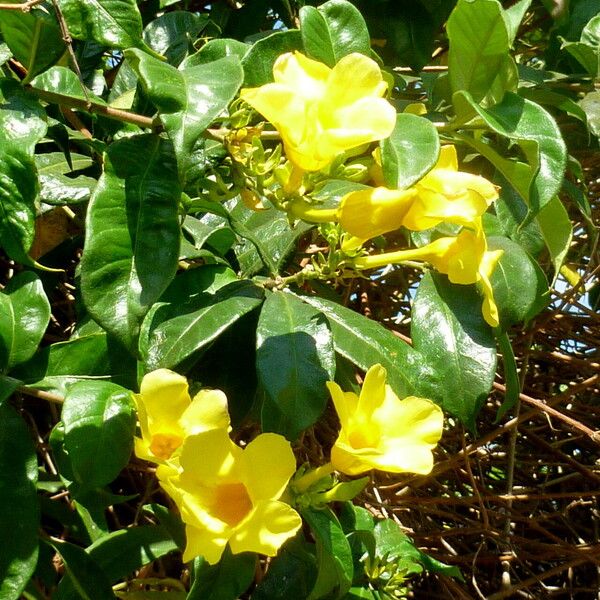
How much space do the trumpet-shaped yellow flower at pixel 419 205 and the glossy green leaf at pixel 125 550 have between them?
508 millimetres

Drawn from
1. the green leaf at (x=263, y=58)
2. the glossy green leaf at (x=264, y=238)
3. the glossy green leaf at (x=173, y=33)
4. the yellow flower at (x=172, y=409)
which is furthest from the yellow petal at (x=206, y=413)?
the glossy green leaf at (x=173, y=33)

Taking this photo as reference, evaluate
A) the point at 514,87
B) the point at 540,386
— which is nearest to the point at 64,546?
the point at 514,87

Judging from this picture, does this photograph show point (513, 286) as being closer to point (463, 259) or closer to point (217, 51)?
point (463, 259)

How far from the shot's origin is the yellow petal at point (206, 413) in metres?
0.68

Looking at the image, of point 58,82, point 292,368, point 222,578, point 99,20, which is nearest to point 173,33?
point 58,82

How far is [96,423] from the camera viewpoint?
70 centimetres

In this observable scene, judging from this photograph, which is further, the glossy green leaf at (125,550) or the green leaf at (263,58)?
the glossy green leaf at (125,550)

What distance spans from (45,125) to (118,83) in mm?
372

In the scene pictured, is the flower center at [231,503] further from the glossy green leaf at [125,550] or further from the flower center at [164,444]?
the glossy green leaf at [125,550]

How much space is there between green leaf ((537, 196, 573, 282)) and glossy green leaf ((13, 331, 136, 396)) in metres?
0.49

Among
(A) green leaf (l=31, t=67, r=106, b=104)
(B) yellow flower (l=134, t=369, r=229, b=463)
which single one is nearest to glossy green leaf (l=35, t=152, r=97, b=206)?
(A) green leaf (l=31, t=67, r=106, b=104)

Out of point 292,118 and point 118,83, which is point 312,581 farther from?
point 118,83

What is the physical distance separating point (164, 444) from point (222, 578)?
0.18 meters

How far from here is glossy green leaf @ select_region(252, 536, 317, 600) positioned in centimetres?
92
